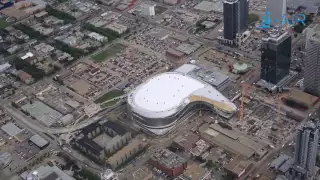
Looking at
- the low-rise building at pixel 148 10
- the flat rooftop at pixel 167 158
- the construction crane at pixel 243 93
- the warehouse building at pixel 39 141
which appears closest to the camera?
the flat rooftop at pixel 167 158

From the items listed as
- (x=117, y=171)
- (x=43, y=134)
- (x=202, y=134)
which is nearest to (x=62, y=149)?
(x=43, y=134)

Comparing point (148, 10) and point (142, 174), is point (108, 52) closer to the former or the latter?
point (148, 10)

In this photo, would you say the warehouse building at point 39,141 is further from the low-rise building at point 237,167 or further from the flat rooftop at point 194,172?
the low-rise building at point 237,167

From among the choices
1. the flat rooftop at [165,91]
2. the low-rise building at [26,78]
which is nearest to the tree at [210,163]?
the flat rooftop at [165,91]

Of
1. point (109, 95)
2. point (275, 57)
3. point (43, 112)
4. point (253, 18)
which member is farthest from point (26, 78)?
point (253, 18)

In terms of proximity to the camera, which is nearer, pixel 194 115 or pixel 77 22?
pixel 194 115

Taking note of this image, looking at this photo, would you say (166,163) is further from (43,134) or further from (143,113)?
(43,134)
